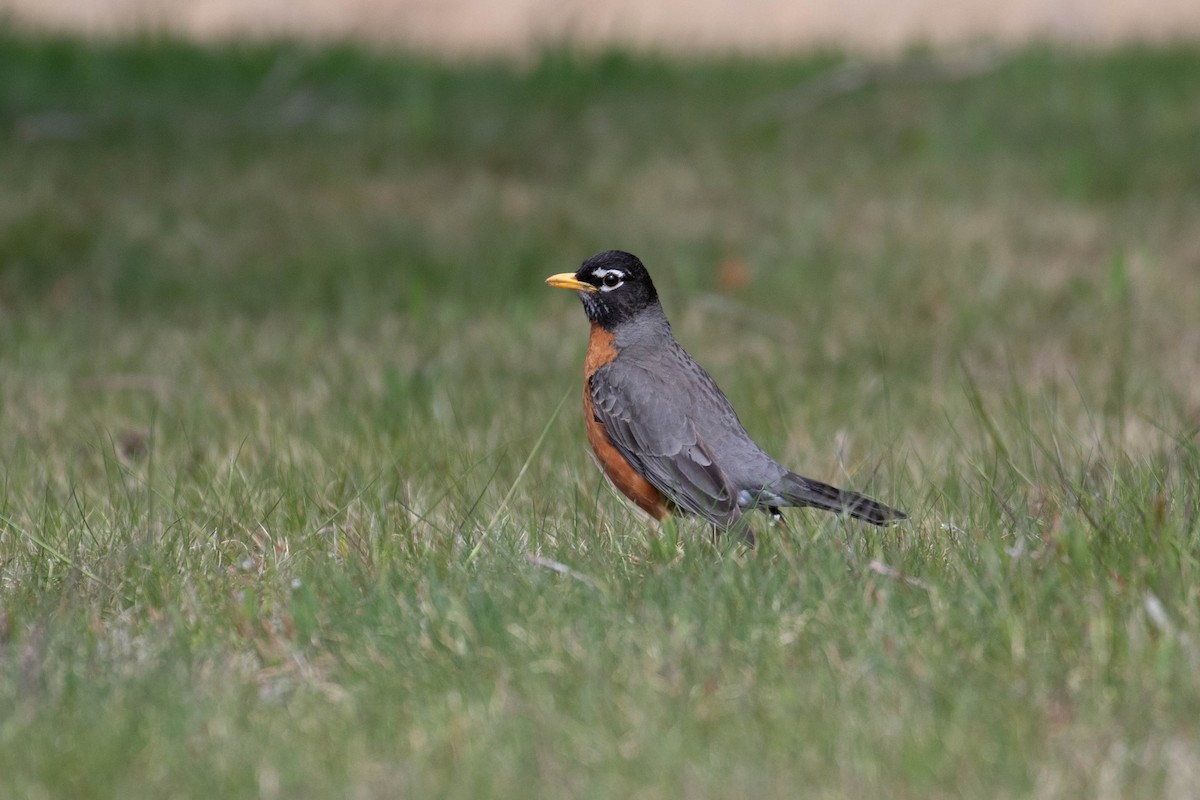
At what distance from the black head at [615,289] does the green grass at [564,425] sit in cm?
50

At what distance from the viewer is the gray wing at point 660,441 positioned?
424 centimetres

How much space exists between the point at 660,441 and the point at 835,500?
2.23 ft

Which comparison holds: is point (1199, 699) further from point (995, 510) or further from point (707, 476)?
point (707, 476)

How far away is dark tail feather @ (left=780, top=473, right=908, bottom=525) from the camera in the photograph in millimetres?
3762

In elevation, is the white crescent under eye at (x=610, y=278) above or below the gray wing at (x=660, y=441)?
above

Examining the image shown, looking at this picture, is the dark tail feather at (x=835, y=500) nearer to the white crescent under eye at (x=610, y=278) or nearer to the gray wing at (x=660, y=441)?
the gray wing at (x=660, y=441)

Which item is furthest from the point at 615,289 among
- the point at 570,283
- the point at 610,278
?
the point at 570,283

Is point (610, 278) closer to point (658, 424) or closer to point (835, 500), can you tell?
point (658, 424)

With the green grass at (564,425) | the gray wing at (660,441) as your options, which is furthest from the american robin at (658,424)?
the green grass at (564,425)

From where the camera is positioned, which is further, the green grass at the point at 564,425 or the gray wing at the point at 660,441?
the gray wing at the point at 660,441

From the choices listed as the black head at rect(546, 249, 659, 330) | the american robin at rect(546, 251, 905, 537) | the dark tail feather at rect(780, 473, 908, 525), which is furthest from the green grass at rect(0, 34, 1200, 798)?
the black head at rect(546, 249, 659, 330)

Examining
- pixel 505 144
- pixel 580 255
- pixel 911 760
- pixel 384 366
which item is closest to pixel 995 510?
pixel 911 760

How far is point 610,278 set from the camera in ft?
16.3

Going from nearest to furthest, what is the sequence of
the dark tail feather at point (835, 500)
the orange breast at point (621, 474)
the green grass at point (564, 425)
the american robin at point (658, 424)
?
the green grass at point (564, 425) → the dark tail feather at point (835, 500) → the american robin at point (658, 424) → the orange breast at point (621, 474)
